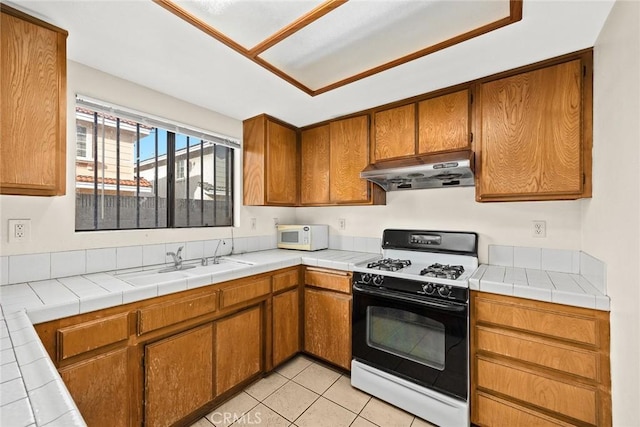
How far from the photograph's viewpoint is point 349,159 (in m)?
2.61

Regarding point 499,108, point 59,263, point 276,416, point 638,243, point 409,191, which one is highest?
point 499,108

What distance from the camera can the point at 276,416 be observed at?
1801 millimetres

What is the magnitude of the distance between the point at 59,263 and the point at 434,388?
95.6 inches

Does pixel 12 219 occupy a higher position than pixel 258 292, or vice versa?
pixel 12 219

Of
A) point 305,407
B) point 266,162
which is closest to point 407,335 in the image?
point 305,407

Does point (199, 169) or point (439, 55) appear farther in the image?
point (199, 169)

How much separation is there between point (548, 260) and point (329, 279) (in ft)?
5.16

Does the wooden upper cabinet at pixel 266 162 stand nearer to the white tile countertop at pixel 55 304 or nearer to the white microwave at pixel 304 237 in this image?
the white microwave at pixel 304 237

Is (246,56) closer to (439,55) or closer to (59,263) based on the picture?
(439,55)

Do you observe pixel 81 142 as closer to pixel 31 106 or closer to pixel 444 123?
pixel 31 106

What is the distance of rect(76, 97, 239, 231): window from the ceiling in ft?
1.09

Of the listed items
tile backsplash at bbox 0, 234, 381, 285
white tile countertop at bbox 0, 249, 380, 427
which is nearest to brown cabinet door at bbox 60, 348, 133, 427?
white tile countertop at bbox 0, 249, 380, 427

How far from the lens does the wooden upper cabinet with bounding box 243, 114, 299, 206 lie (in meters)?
2.63

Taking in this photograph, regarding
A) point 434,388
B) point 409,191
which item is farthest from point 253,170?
point 434,388
